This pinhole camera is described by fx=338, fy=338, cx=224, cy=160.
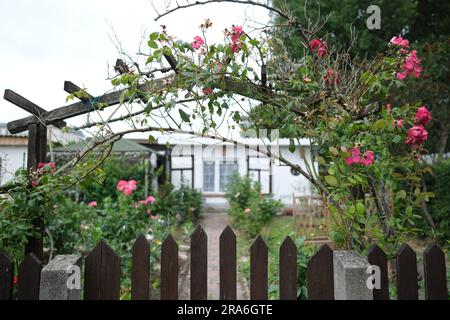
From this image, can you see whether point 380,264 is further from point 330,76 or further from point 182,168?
point 182,168

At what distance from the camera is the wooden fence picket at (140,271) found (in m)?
1.45

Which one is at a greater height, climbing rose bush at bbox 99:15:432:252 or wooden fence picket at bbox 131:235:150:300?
climbing rose bush at bbox 99:15:432:252

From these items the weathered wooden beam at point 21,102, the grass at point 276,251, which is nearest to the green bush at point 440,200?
the grass at point 276,251

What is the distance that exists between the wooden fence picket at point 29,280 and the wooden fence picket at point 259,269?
34.6 inches

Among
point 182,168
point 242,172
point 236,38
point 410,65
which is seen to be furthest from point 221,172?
point 236,38

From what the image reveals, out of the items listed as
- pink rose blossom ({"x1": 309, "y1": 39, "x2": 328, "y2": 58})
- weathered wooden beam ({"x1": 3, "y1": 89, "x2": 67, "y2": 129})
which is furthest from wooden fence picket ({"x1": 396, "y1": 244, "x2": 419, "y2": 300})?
weathered wooden beam ({"x1": 3, "y1": 89, "x2": 67, "y2": 129})

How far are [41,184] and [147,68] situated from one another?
0.90 metres

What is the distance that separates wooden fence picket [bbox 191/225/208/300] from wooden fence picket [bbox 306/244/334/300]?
1.49ft

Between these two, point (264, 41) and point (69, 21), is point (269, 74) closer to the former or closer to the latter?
point (264, 41)

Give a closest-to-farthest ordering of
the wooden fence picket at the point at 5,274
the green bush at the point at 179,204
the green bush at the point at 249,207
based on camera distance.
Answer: the wooden fence picket at the point at 5,274, the green bush at the point at 249,207, the green bush at the point at 179,204

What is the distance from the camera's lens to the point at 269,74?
6.98ft

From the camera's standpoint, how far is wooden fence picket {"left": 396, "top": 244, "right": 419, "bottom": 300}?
4.74 feet

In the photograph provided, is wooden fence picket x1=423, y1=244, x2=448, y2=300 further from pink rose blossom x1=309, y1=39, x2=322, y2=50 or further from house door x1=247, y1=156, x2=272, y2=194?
house door x1=247, y1=156, x2=272, y2=194

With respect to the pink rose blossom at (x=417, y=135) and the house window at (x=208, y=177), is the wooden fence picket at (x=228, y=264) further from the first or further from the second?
the house window at (x=208, y=177)
